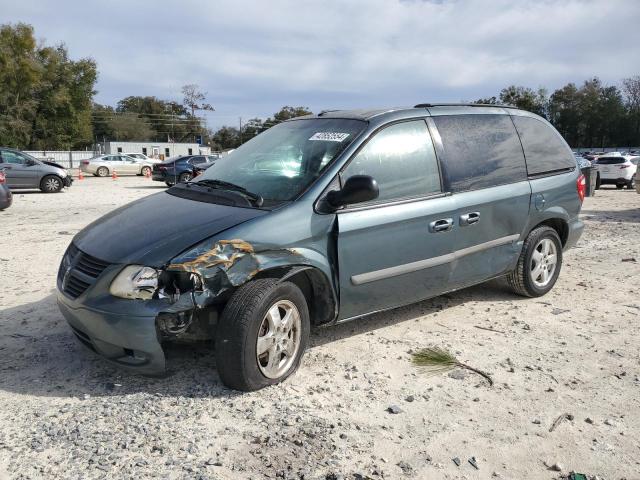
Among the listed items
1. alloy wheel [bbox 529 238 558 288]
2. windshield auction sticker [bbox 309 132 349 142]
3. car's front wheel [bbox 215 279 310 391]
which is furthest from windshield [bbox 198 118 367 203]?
alloy wheel [bbox 529 238 558 288]

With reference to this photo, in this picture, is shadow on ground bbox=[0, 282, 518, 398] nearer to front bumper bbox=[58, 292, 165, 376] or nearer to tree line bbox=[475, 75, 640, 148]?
front bumper bbox=[58, 292, 165, 376]

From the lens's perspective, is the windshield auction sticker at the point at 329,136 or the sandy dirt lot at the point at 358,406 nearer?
the sandy dirt lot at the point at 358,406

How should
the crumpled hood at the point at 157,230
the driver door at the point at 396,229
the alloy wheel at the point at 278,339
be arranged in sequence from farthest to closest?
the driver door at the point at 396,229 < the alloy wheel at the point at 278,339 < the crumpled hood at the point at 157,230

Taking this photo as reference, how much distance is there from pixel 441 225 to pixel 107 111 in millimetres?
97706

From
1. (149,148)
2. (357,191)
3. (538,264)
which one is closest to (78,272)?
(357,191)

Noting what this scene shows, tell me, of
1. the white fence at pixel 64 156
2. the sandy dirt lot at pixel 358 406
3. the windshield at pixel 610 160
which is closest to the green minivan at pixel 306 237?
the sandy dirt lot at pixel 358 406

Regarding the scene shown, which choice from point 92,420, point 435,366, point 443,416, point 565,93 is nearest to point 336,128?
point 435,366

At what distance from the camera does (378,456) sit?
2705mm

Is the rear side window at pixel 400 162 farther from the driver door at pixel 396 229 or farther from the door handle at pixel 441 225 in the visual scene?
the door handle at pixel 441 225

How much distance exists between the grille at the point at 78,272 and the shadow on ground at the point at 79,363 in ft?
1.82

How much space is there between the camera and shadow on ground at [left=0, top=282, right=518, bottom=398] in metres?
3.34

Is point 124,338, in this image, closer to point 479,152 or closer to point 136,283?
point 136,283

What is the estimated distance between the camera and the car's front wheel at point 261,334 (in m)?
3.13

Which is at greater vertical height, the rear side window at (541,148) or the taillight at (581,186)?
the rear side window at (541,148)
